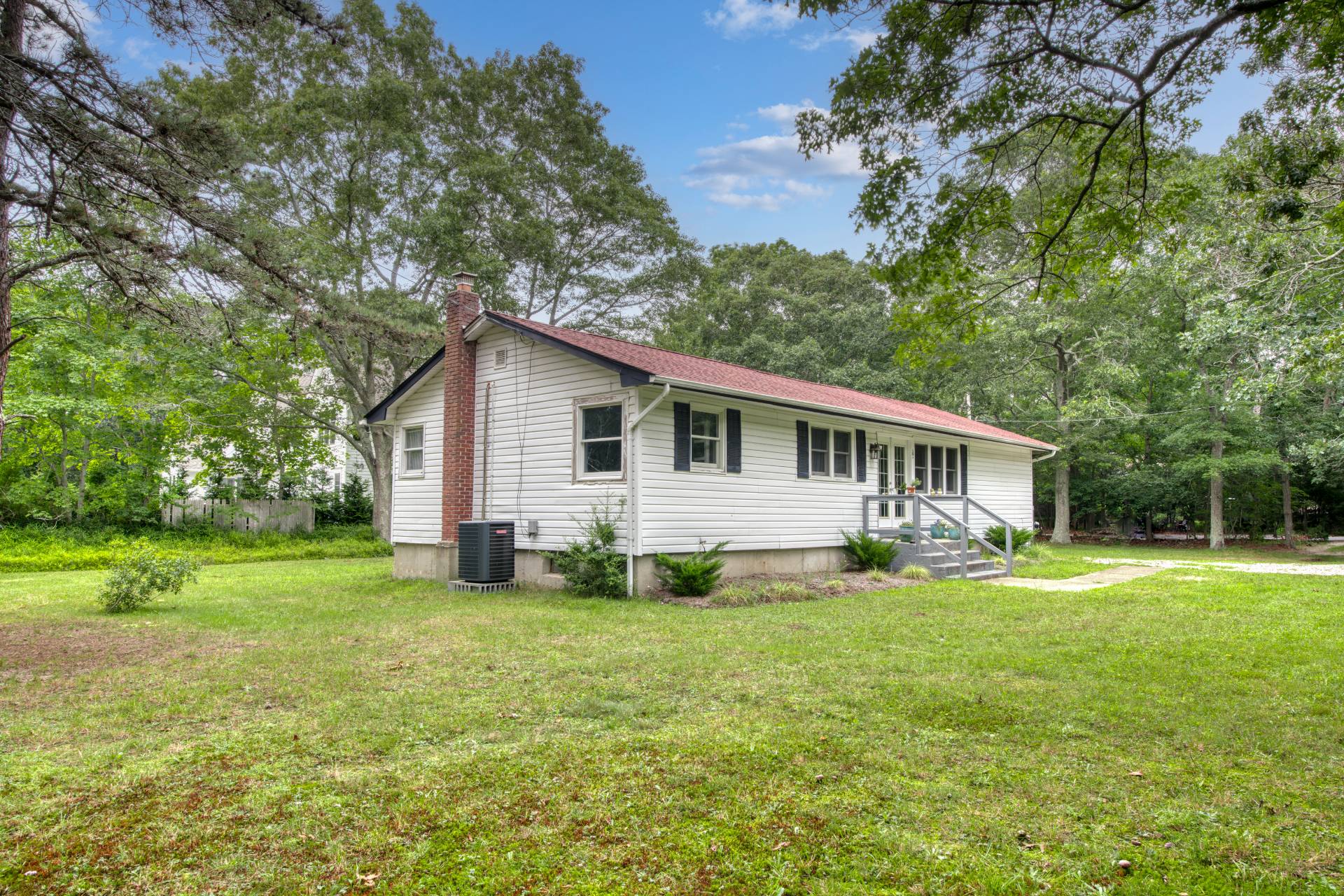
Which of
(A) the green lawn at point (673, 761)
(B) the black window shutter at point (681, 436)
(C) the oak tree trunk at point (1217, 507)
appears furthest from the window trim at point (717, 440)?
(C) the oak tree trunk at point (1217, 507)

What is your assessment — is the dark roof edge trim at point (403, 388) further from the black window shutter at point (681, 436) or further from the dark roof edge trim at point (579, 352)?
the black window shutter at point (681, 436)

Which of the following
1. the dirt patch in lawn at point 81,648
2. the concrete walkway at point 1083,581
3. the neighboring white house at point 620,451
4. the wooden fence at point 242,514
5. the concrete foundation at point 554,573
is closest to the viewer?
the dirt patch in lawn at point 81,648

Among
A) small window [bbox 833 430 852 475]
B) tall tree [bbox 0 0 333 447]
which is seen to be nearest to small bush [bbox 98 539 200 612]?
tall tree [bbox 0 0 333 447]

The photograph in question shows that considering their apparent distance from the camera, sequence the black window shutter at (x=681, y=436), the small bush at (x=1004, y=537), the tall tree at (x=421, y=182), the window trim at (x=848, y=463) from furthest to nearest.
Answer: the tall tree at (x=421, y=182) → the small bush at (x=1004, y=537) → the window trim at (x=848, y=463) → the black window shutter at (x=681, y=436)

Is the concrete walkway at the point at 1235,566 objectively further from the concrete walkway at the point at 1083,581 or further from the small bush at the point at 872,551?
the small bush at the point at 872,551

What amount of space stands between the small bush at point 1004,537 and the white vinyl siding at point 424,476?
44.0 ft

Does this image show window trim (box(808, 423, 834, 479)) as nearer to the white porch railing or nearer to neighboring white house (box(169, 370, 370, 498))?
the white porch railing

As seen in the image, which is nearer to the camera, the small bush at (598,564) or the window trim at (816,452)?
the small bush at (598,564)

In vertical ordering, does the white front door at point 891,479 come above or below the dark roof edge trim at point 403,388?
below

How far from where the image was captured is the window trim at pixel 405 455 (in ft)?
48.4

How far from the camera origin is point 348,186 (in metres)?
21.1

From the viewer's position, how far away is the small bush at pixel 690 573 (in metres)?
11.1

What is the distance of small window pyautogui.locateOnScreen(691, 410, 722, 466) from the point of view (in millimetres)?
12312

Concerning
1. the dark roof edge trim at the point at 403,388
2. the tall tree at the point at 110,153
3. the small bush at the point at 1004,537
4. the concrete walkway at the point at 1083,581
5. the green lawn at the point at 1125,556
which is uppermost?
the tall tree at the point at 110,153
